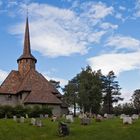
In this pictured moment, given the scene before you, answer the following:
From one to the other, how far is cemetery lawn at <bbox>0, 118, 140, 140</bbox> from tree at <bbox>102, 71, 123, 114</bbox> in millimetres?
60989

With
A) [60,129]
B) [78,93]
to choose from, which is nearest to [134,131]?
[60,129]

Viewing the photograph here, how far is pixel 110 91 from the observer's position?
318 feet

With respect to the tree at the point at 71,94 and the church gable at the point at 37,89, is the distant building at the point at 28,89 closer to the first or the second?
the church gable at the point at 37,89

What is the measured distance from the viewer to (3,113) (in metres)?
57.2

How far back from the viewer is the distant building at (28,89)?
6594cm

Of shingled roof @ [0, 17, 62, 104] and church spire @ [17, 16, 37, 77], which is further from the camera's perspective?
church spire @ [17, 16, 37, 77]

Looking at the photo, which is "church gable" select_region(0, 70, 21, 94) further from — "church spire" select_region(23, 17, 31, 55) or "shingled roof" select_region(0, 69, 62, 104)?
"church spire" select_region(23, 17, 31, 55)

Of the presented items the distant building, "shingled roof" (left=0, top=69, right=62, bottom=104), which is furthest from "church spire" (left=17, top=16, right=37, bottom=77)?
"shingled roof" (left=0, top=69, right=62, bottom=104)

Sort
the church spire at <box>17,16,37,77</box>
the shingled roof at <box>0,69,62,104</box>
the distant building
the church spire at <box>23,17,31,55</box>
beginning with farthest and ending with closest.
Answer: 1. the church spire at <box>23,17,31,55</box>
2. the church spire at <box>17,16,37,77</box>
3. the distant building
4. the shingled roof at <box>0,69,62,104</box>

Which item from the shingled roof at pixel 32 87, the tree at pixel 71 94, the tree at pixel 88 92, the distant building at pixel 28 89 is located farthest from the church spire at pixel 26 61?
the tree at pixel 71 94

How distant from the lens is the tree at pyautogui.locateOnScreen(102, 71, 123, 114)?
95125 mm

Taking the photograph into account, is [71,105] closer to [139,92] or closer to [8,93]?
[8,93]

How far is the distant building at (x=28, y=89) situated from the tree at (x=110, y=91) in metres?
24.7

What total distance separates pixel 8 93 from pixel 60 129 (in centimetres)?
4104
